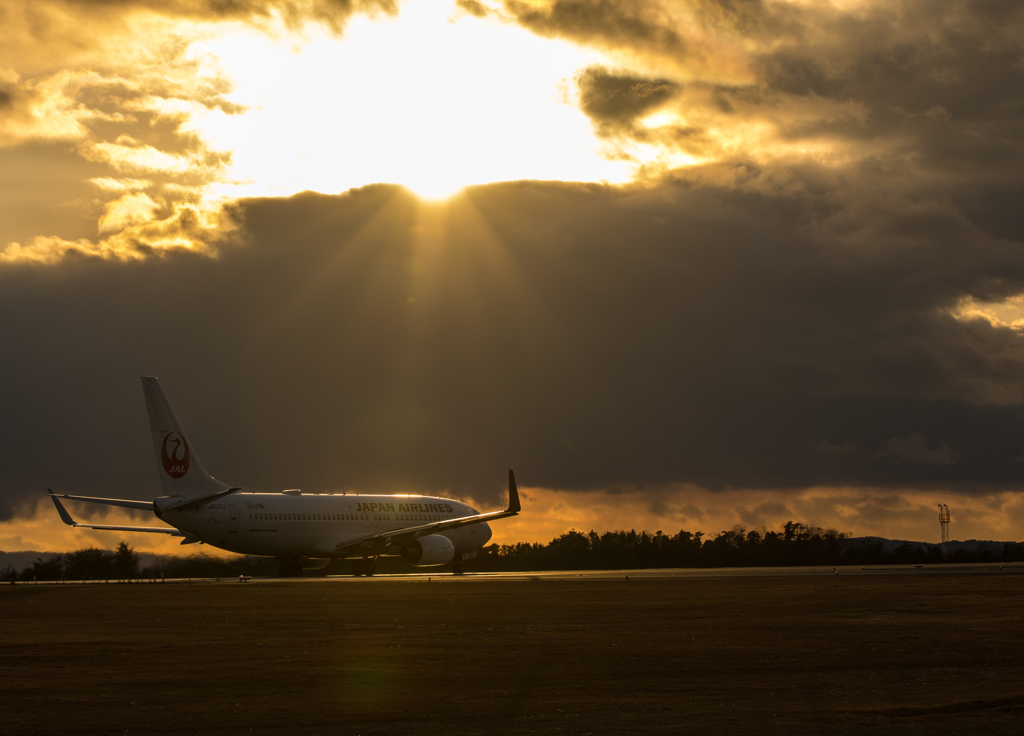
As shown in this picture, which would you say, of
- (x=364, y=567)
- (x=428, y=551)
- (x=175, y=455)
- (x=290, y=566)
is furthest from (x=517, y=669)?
(x=290, y=566)

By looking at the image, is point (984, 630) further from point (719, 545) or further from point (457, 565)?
point (719, 545)

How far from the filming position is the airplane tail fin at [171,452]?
5500cm

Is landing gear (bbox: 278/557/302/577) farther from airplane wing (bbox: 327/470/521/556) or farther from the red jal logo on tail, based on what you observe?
the red jal logo on tail

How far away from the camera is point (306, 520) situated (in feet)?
194

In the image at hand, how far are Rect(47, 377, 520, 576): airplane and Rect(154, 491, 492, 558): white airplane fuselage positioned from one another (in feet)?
0.17

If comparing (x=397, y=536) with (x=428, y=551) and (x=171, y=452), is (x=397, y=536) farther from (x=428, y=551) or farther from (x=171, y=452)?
(x=171, y=452)

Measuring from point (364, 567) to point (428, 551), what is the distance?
4.48 metres

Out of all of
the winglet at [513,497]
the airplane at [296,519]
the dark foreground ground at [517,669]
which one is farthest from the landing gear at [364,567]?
the dark foreground ground at [517,669]

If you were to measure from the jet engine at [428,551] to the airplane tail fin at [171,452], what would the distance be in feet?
37.4

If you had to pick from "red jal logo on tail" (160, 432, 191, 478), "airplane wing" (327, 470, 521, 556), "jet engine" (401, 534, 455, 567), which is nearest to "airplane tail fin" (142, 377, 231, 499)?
"red jal logo on tail" (160, 432, 191, 478)

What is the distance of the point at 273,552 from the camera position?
58.8 metres

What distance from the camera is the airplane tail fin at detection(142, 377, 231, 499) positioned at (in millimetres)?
55000

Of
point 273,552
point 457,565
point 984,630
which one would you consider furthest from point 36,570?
point 984,630

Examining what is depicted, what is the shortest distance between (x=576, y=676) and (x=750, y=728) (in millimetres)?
4257
